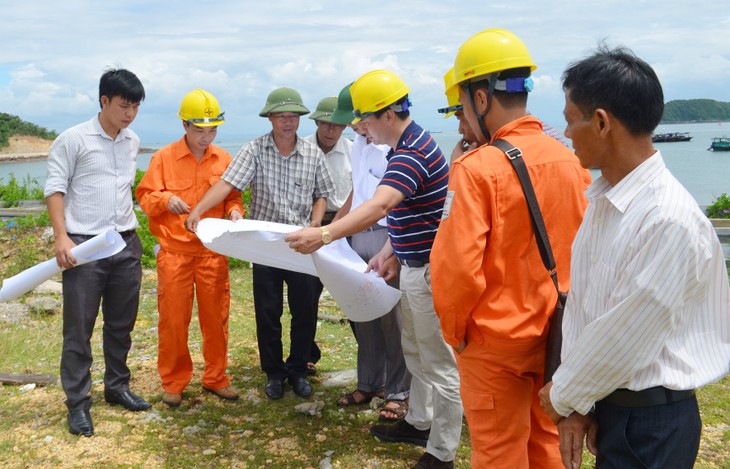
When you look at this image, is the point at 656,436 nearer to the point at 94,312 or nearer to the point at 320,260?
the point at 320,260

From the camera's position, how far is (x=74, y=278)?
13.9ft

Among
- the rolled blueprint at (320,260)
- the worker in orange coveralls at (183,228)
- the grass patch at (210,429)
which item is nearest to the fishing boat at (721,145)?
the grass patch at (210,429)

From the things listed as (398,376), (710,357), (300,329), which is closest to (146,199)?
(300,329)

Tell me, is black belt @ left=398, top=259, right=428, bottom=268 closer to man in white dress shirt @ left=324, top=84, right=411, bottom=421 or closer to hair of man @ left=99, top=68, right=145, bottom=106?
man in white dress shirt @ left=324, top=84, right=411, bottom=421

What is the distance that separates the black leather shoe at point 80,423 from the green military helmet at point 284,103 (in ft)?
7.37


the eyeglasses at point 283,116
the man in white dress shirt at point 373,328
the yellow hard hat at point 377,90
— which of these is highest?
the yellow hard hat at point 377,90

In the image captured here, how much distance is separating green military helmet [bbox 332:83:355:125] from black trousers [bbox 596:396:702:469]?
337cm

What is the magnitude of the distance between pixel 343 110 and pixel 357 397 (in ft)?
6.69

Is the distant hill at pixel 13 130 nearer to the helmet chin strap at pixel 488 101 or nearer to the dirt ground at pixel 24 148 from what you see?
the dirt ground at pixel 24 148

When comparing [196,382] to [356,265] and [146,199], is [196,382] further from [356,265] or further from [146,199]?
[356,265]

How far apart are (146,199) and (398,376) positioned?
6.84 ft

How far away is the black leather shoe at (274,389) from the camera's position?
4.89 metres

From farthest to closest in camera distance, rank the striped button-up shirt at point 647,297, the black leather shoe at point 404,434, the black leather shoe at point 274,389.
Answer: the black leather shoe at point 274,389
the black leather shoe at point 404,434
the striped button-up shirt at point 647,297

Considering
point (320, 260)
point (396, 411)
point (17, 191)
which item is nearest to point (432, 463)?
point (396, 411)
